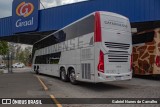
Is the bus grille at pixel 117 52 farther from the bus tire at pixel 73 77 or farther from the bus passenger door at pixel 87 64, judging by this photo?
the bus tire at pixel 73 77

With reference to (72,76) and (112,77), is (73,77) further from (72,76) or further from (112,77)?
(112,77)

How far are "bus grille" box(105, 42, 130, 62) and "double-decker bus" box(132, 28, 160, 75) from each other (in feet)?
12.9

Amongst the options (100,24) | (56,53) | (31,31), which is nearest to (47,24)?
(31,31)

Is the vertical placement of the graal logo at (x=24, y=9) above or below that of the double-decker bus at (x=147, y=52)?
above

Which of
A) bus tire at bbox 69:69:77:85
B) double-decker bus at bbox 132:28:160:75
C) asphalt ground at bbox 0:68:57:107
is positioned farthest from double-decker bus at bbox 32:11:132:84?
double-decker bus at bbox 132:28:160:75

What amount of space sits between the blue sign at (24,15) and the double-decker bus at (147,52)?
14026 millimetres

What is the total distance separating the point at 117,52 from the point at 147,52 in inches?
201

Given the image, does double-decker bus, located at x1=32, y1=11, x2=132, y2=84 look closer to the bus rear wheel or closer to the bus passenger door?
the bus passenger door

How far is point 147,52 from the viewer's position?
18.2 m

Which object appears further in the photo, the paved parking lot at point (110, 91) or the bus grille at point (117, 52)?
the bus grille at point (117, 52)

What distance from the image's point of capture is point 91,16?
13914mm

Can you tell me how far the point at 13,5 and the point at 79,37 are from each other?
20862 mm

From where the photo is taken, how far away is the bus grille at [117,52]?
13.5m

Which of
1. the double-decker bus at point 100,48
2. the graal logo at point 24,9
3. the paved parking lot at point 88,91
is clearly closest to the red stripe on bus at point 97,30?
the double-decker bus at point 100,48
